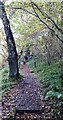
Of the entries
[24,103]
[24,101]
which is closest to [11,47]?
[24,101]

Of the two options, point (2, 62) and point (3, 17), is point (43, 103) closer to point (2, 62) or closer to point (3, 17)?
point (3, 17)

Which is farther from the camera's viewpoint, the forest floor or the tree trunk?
the tree trunk

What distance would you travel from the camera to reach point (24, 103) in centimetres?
779

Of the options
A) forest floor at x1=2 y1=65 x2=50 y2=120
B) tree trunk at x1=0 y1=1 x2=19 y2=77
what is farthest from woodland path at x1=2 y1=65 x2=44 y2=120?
tree trunk at x1=0 y1=1 x2=19 y2=77

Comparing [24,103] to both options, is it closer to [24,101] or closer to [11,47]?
[24,101]

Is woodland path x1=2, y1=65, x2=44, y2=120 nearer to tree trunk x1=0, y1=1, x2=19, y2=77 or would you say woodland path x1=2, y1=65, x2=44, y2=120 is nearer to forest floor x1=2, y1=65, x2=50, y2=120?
forest floor x1=2, y1=65, x2=50, y2=120

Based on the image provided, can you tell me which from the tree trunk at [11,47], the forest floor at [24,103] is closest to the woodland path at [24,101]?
the forest floor at [24,103]

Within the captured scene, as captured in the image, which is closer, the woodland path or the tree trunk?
the woodland path

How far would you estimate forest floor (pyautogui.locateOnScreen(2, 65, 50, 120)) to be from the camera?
6780mm

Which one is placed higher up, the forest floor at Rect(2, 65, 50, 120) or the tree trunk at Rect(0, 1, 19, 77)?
the tree trunk at Rect(0, 1, 19, 77)

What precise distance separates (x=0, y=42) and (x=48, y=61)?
918cm

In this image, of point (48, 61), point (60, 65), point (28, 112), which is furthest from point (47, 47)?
point (28, 112)

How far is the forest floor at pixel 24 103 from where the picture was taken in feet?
22.2

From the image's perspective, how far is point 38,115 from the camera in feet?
22.4
